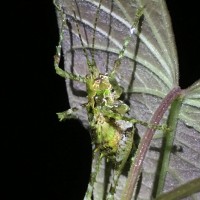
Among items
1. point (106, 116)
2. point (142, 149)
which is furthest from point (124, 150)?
point (142, 149)

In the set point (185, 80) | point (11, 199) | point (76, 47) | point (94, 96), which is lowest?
point (11, 199)

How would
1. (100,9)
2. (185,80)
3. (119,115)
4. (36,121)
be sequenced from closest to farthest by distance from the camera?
(100,9)
(119,115)
(185,80)
(36,121)

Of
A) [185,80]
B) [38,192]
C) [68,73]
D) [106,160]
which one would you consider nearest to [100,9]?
[68,73]

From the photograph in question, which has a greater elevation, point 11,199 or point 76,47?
point 76,47

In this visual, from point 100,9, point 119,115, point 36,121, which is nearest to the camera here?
point 100,9

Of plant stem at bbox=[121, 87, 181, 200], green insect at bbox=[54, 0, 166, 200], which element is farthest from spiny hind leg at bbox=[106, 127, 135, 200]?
plant stem at bbox=[121, 87, 181, 200]

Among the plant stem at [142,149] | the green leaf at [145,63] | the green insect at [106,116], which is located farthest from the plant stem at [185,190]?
the green insect at [106,116]

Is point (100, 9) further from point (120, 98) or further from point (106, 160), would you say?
point (106, 160)
